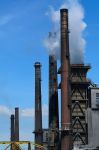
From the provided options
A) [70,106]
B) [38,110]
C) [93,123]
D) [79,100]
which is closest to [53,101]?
[79,100]

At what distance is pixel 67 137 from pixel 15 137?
43.6 meters

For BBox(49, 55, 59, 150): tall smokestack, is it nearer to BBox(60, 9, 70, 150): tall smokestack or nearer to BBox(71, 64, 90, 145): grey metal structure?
BBox(71, 64, 90, 145): grey metal structure

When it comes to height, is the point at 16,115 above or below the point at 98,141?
above

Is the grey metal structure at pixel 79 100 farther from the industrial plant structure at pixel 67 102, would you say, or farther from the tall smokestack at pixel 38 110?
the tall smokestack at pixel 38 110

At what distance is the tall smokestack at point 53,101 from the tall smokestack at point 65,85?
4960 mm

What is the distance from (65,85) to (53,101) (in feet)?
26.5

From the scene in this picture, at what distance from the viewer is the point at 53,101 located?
2569 inches

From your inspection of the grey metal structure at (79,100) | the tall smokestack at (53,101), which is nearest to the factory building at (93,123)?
the grey metal structure at (79,100)

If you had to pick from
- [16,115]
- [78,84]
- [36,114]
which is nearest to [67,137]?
[78,84]

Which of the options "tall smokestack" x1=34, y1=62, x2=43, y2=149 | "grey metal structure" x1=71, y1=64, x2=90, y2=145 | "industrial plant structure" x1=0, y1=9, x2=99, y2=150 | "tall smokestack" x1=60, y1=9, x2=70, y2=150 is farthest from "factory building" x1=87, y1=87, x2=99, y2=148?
"tall smokestack" x1=34, y1=62, x2=43, y2=149

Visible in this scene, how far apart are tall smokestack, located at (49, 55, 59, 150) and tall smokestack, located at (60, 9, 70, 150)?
4.96 meters

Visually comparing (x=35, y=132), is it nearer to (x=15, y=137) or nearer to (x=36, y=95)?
(x=36, y=95)

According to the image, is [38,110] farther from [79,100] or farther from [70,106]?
[70,106]

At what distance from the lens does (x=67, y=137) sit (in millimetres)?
56906
